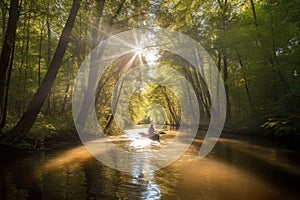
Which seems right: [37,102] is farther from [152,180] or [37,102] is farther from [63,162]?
[152,180]

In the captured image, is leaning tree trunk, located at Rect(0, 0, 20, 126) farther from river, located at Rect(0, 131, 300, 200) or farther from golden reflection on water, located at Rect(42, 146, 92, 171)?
golden reflection on water, located at Rect(42, 146, 92, 171)

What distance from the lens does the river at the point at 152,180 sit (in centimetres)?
613

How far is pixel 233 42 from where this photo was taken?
71.4ft

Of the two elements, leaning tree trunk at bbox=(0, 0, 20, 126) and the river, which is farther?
leaning tree trunk at bbox=(0, 0, 20, 126)

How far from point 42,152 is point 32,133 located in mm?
998

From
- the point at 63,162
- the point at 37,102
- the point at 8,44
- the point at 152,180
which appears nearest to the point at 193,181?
the point at 152,180

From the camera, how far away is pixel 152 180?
757 centimetres

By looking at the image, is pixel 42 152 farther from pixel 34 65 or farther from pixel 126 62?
pixel 126 62

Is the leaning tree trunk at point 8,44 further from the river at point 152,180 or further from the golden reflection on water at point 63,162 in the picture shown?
the golden reflection on water at point 63,162

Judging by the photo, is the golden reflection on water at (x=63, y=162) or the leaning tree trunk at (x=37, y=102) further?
the leaning tree trunk at (x=37, y=102)

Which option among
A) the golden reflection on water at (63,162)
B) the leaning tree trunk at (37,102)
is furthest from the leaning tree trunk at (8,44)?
the golden reflection on water at (63,162)

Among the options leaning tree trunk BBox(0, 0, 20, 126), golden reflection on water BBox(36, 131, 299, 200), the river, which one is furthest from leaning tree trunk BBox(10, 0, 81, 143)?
golden reflection on water BBox(36, 131, 299, 200)

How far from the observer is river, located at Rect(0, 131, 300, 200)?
20.1 feet

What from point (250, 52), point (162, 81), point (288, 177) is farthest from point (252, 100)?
point (162, 81)
